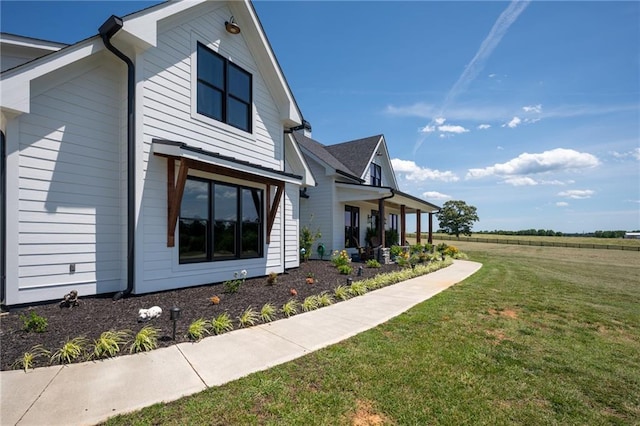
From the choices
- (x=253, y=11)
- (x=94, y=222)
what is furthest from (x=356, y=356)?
(x=253, y=11)

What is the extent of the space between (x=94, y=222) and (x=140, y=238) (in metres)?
0.96

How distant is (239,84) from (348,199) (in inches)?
302

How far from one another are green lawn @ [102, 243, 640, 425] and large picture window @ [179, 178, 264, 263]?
456 cm

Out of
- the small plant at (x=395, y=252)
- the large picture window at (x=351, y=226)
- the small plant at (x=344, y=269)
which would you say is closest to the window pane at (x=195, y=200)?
the small plant at (x=344, y=269)

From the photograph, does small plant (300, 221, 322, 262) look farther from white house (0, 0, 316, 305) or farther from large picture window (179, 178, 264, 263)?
white house (0, 0, 316, 305)

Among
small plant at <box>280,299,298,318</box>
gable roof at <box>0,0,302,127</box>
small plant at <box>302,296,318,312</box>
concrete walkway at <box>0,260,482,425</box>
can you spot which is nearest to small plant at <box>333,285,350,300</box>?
small plant at <box>302,296,318,312</box>

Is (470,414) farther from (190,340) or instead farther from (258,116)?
(258,116)

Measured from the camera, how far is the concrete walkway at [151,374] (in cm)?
256

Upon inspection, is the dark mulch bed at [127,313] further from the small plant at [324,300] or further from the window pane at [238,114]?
the window pane at [238,114]

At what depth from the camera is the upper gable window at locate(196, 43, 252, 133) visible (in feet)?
24.6

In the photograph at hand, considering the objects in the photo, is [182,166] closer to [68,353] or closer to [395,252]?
[68,353]

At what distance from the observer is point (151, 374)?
3.19m

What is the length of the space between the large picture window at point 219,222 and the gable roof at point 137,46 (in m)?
3.01

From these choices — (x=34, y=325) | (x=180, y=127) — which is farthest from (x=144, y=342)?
(x=180, y=127)
